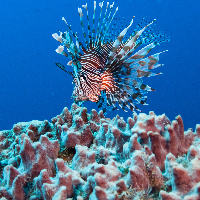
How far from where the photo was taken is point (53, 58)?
69.9 meters

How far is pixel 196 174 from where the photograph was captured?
4.45ft

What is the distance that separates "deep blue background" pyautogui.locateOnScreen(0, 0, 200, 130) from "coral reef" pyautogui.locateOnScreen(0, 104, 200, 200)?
46.7m

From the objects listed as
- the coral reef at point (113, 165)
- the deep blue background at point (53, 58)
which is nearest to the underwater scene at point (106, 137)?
the coral reef at point (113, 165)

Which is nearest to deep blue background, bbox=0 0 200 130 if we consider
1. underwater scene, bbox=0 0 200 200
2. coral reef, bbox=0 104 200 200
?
underwater scene, bbox=0 0 200 200

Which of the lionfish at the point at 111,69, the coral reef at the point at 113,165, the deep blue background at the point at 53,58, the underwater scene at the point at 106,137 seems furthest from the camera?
the deep blue background at the point at 53,58

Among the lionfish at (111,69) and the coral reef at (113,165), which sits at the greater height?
the lionfish at (111,69)

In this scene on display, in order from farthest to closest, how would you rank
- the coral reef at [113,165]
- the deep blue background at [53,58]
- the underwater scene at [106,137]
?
the deep blue background at [53,58] → the underwater scene at [106,137] → the coral reef at [113,165]

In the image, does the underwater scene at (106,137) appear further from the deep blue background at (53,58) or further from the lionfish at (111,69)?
the deep blue background at (53,58)

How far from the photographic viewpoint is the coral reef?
1.48 meters

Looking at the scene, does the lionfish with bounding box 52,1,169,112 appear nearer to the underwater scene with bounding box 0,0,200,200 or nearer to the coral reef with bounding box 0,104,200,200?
the underwater scene with bounding box 0,0,200,200

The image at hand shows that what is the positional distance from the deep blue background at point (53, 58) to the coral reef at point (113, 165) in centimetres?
4674

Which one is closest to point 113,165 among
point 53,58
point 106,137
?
point 106,137

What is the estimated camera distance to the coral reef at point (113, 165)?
4.85 ft

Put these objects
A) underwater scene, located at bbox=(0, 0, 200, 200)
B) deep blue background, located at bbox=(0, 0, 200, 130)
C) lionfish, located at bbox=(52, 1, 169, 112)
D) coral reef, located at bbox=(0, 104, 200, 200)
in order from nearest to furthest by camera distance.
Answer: coral reef, located at bbox=(0, 104, 200, 200) < underwater scene, located at bbox=(0, 0, 200, 200) < lionfish, located at bbox=(52, 1, 169, 112) < deep blue background, located at bbox=(0, 0, 200, 130)
